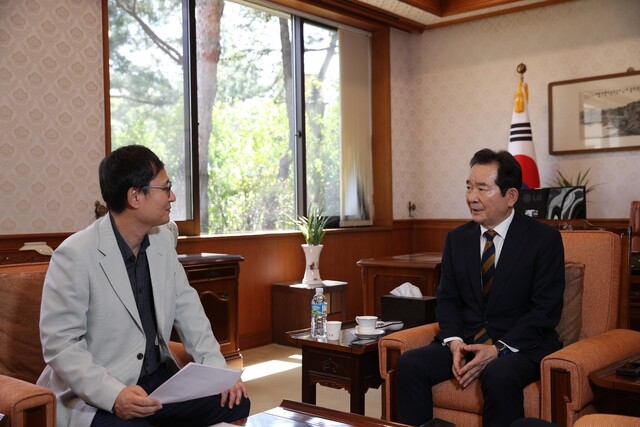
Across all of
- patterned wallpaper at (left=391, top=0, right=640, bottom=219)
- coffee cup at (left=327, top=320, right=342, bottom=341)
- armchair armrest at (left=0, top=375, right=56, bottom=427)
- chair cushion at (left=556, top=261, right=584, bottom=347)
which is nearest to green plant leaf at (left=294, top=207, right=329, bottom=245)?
patterned wallpaper at (left=391, top=0, right=640, bottom=219)

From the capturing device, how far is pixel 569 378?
2.29 m

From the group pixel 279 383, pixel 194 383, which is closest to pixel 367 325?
pixel 194 383

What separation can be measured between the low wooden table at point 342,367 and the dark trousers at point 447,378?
7.9 inches

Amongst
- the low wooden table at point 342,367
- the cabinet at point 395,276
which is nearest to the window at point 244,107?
the cabinet at point 395,276

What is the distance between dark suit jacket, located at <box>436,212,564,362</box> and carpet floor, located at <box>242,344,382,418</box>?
994 mm

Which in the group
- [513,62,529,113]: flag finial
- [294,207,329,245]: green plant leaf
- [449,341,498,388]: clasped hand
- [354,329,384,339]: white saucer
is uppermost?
[513,62,529,113]: flag finial

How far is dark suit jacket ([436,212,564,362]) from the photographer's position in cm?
259

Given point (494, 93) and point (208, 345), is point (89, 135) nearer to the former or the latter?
point (208, 345)

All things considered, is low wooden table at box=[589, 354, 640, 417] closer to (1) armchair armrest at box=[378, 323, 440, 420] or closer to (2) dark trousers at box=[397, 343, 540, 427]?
(2) dark trousers at box=[397, 343, 540, 427]

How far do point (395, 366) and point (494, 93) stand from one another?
432 centimetres

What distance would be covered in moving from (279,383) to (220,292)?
2.31 ft

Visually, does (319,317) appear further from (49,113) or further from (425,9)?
(425,9)

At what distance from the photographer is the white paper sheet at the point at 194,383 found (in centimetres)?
184

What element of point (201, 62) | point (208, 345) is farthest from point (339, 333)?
point (201, 62)
